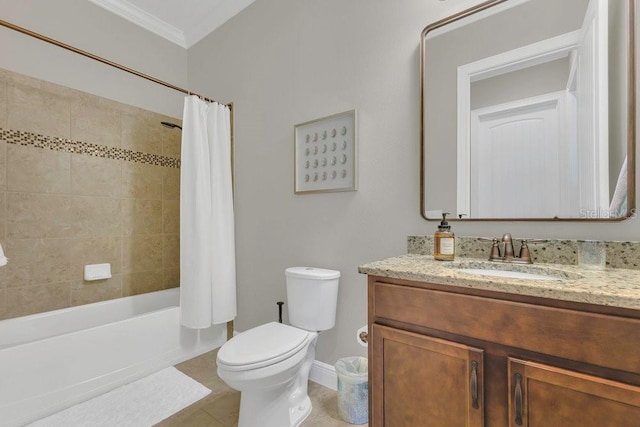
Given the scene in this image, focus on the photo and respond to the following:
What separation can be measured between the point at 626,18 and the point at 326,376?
2.20m

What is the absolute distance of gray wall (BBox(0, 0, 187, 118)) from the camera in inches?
75.7

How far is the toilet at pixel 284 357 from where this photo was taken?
1.29 meters

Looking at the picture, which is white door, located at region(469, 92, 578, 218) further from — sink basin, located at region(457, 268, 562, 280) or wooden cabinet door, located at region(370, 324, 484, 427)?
wooden cabinet door, located at region(370, 324, 484, 427)

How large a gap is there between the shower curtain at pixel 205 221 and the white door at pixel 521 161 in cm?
168

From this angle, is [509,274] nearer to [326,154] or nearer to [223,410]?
[326,154]

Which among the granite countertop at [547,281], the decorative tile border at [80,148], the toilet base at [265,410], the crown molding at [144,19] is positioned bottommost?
the toilet base at [265,410]

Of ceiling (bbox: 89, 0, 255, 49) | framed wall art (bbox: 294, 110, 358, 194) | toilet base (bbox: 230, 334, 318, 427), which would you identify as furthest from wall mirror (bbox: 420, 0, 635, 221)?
ceiling (bbox: 89, 0, 255, 49)

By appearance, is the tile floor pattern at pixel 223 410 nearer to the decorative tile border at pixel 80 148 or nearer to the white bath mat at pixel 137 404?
the white bath mat at pixel 137 404

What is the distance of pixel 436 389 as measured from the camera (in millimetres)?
955

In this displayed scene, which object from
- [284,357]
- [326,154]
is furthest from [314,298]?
[326,154]

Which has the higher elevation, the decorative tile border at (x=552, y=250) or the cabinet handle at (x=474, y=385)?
→ the decorative tile border at (x=552, y=250)

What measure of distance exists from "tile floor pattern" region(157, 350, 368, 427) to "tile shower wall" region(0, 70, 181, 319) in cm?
112

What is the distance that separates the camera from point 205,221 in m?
2.11

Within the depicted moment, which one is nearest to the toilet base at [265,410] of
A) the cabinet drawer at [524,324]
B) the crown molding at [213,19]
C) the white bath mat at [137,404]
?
the white bath mat at [137,404]
